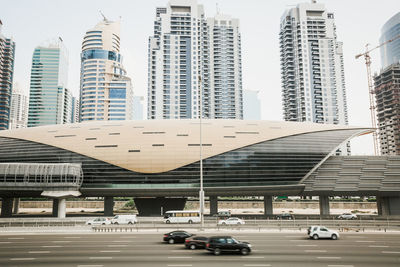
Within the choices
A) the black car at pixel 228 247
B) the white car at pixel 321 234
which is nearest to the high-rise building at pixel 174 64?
the white car at pixel 321 234

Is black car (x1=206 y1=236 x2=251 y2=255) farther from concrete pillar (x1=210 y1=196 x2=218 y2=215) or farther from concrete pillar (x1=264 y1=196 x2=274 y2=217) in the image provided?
concrete pillar (x1=264 y1=196 x2=274 y2=217)

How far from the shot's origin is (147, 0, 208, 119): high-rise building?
175m

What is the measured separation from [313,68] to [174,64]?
8625 cm

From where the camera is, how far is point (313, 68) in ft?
607

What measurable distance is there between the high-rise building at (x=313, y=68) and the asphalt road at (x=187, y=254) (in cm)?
16050

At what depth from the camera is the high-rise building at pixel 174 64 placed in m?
175

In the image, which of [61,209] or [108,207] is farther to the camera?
[108,207]

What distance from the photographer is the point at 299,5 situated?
621 ft

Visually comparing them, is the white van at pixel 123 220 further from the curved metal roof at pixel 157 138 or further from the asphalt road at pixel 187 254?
the asphalt road at pixel 187 254

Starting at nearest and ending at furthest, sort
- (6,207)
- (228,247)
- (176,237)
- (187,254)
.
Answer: (228,247) < (187,254) < (176,237) < (6,207)

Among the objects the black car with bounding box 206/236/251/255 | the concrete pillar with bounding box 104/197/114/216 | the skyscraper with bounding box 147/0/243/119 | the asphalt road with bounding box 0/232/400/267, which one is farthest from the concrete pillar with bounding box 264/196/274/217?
the skyscraper with bounding box 147/0/243/119

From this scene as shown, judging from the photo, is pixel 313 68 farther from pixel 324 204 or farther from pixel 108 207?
pixel 108 207

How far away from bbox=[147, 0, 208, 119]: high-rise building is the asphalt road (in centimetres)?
14543

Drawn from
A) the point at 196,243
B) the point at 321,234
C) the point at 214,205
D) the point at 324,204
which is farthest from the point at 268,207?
the point at 196,243
